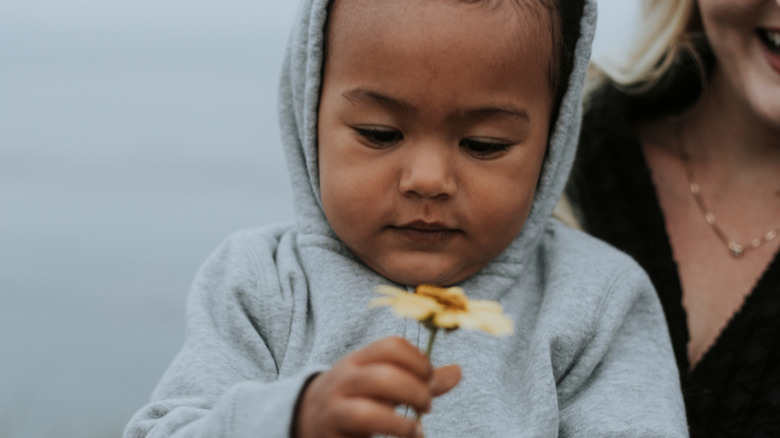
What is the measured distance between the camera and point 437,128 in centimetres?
145

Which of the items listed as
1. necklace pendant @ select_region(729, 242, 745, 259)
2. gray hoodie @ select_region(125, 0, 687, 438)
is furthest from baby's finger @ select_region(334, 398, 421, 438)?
necklace pendant @ select_region(729, 242, 745, 259)

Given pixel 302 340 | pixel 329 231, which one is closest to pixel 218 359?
pixel 302 340

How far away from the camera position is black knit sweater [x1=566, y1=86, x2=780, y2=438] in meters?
1.92

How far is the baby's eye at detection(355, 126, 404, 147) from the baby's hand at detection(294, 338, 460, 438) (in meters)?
0.51

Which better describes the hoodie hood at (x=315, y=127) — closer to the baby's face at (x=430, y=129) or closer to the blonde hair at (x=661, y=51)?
the baby's face at (x=430, y=129)

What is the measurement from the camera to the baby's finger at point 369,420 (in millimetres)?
976

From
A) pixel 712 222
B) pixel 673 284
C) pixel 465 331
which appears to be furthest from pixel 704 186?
pixel 465 331

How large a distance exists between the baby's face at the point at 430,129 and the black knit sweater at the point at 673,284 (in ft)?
2.10

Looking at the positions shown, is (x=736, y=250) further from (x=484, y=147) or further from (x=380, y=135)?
(x=380, y=135)

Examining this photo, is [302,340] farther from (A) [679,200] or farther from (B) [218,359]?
(A) [679,200]

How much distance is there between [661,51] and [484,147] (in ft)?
3.43

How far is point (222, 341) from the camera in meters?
1.52

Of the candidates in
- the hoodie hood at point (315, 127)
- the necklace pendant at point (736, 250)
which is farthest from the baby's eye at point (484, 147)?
the necklace pendant at point (736, 250)

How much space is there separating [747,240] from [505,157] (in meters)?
0.89
